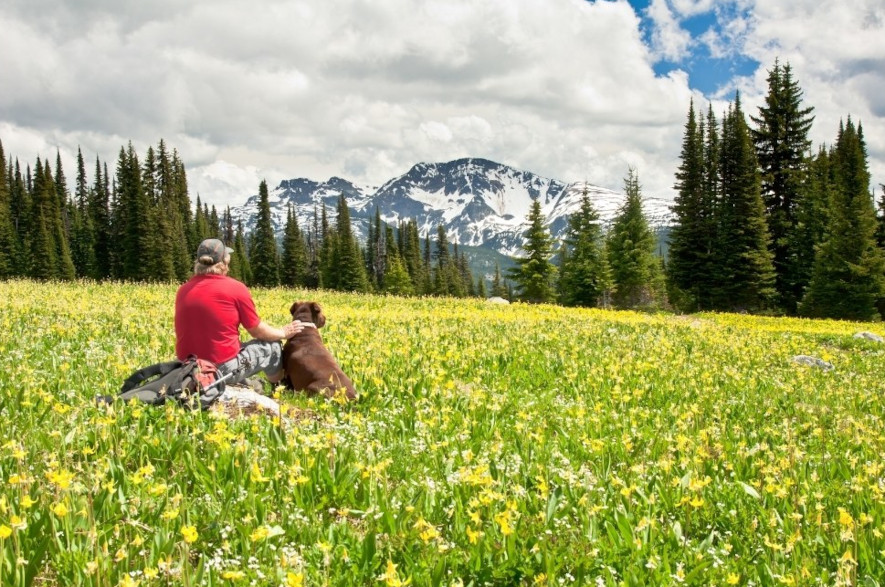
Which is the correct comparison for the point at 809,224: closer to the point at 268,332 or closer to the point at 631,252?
the point at 631,252

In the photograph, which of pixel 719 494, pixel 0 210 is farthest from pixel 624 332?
pixel 0 210

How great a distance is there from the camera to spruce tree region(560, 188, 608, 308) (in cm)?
5097

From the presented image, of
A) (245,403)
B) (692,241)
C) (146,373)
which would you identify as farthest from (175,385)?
(692,241)

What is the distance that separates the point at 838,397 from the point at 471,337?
672cm

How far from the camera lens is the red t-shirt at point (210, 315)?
6879 millimetres

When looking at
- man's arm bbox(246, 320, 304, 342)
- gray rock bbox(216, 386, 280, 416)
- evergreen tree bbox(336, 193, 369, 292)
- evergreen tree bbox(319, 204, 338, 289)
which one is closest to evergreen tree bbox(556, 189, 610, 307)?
evergreen tree bbox(336, 193, 369, 292)

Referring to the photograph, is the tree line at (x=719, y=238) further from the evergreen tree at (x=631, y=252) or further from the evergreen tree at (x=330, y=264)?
the evergreen tree at (x=330, y=264)

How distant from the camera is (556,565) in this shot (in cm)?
352

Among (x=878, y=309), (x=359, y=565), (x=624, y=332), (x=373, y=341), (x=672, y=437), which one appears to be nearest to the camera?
(x=359, y=565)

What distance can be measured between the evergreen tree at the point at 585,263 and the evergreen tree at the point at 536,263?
1787 millimetres

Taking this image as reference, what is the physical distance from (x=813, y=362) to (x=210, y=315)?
13069mm

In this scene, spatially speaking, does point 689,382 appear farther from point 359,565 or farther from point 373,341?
point 359,565

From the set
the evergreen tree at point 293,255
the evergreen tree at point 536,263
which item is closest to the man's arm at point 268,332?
the evergreen tree at point 536,263

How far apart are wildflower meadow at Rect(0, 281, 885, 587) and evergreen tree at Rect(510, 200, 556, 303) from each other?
43.1 m
